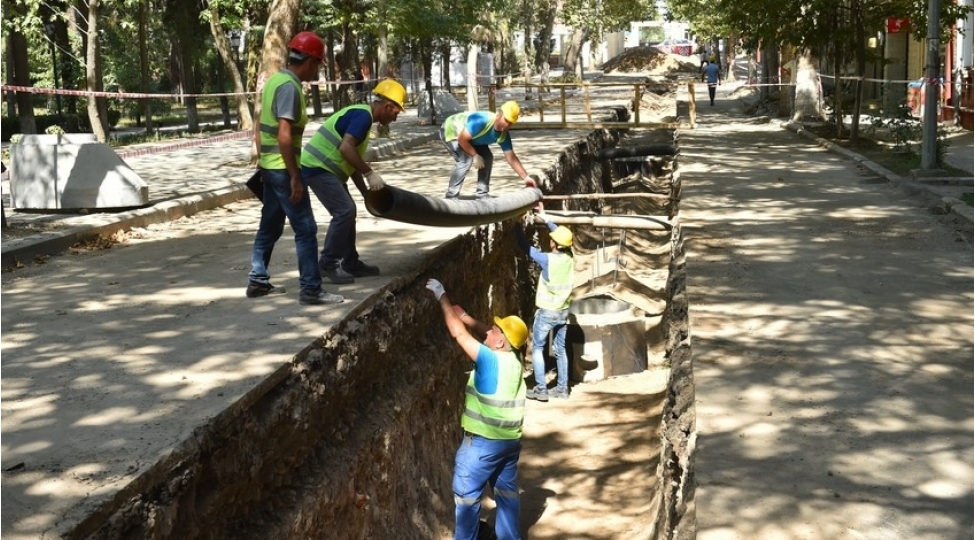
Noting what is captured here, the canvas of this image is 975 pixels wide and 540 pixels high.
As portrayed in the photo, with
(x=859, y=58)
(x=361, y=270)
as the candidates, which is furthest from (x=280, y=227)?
(x=859, y=58)

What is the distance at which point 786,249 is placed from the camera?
1188 centimetres

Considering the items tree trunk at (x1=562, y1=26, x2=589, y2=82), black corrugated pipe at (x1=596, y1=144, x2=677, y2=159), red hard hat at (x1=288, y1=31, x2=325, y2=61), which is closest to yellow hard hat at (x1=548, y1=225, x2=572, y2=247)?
red hard hat at (x1=288, y1=31, x2=325, y2=61)

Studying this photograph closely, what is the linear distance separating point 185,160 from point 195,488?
16740 millimetres

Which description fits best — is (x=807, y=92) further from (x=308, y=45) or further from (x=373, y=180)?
(x=308, y=45)

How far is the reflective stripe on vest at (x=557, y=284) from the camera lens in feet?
39.1

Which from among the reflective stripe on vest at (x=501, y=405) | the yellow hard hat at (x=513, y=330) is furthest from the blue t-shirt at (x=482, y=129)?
the reflective stripe on vest at (x=501, y=405)

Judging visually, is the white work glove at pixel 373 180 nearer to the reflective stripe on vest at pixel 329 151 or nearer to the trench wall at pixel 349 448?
the reflective stripe on vest at pixel 329 151

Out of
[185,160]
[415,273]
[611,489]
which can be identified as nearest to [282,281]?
[415,273]

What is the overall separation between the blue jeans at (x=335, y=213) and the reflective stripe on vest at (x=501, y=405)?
66.8 inches

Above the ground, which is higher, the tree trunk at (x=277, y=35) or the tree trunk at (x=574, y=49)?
the tree trunk at (x=574, y=49)

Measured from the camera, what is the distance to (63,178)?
1294cm

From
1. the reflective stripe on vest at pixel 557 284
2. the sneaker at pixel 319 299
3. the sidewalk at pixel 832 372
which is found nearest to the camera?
the sidewalk at pixel 832 372

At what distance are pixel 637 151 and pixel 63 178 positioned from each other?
49.2 ft

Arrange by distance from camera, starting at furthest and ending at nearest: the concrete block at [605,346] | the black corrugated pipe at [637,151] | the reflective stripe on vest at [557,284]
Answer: the black corrugated pipe at [637,151] → the concrete block at [605,346] → the reflective stripe on vest at [557,284]
